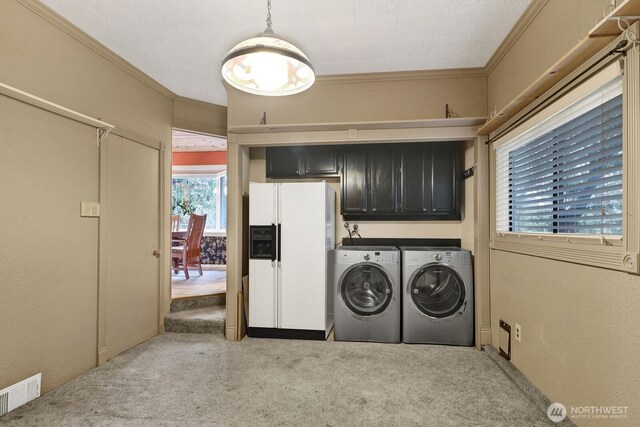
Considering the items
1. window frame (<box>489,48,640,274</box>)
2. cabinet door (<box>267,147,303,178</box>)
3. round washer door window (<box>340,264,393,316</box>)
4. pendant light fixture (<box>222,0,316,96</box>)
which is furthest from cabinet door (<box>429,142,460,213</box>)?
pendant light fixture (<box>222,0,316,96</box>)

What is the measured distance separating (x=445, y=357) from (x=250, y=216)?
2.29 meters

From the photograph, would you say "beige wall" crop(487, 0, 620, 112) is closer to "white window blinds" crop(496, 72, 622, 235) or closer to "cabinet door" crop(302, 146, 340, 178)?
"white window blinds" crop(496, 72, 622, 235)

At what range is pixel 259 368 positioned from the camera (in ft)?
8.74

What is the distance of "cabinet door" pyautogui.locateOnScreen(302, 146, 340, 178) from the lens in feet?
11.9

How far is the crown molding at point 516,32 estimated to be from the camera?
2.13m

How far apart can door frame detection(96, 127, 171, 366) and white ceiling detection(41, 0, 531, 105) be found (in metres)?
0.73

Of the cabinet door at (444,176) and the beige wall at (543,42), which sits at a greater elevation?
the beige wall at (543,42)

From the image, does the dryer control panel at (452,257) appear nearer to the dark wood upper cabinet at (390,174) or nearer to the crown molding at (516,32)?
the dark wood upper cabinet at (390,174)

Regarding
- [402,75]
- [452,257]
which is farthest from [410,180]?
[402,75]

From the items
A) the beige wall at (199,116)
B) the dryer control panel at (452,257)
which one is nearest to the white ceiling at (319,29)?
the beige wall at (199,116)

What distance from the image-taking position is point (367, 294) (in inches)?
131

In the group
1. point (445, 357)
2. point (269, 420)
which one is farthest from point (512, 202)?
point (269, 420)

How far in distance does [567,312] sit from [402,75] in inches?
96.0

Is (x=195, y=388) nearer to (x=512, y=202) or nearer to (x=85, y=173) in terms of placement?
(x=85, y=173)
